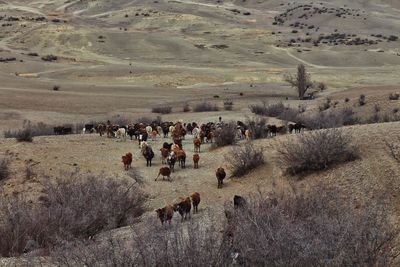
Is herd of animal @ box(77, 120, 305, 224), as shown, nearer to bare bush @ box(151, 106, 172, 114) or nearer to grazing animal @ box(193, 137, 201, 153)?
grazing animal @ box(193, 137, 201, 153)

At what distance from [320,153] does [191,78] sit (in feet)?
159

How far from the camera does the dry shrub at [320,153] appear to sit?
1544cm

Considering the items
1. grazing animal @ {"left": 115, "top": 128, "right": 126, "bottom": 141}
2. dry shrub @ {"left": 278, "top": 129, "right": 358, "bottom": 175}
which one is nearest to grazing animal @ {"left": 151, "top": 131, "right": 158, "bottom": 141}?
grazing animal @ {"left": 115, "top": 128, "right": 126, "bottom": 141}

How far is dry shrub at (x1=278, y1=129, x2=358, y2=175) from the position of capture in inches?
608

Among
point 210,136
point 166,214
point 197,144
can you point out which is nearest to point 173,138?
point 210,136

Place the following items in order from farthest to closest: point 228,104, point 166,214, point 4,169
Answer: point 228,104, point 4,169, point 166,214

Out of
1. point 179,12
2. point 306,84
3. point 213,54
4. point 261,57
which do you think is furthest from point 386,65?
point 179,12

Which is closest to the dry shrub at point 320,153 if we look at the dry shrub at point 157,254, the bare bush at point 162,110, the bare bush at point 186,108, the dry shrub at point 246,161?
the dry shrub at point 246,161

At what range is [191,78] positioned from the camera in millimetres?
63312

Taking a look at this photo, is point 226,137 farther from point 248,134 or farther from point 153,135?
point 153,135

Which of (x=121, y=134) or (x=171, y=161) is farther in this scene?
(x=121, y=134)

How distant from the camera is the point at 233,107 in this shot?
44906mm

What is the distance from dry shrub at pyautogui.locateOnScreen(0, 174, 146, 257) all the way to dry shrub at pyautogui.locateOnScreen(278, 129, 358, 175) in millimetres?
4467

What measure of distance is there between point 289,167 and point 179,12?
110844 mm
